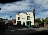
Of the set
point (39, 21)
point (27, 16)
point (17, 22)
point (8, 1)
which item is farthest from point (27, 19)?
point (8, 1)

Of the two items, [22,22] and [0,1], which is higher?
[0,1]

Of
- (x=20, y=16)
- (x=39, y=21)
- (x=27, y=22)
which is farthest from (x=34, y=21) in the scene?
(x=20, y=16)

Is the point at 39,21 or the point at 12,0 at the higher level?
the point at 12,0

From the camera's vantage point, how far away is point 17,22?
19.7ft

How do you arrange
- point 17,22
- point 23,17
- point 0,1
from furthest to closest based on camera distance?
point 23,17, point 17,22, point 0,1

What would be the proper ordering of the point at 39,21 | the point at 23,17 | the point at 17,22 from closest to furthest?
the point at 39,21 < the point at 17,22 < the point at 23,17

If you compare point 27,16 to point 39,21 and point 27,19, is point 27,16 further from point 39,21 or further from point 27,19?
point 39,21

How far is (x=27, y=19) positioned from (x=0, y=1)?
3.96 meters

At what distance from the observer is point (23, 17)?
6.49 meters

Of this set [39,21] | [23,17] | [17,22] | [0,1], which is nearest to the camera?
[0,1]

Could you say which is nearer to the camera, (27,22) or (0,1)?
(0,1)

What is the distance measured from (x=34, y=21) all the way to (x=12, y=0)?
3127mm

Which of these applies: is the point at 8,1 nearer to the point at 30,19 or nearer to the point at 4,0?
the point at 4,0

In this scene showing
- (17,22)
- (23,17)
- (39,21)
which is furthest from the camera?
(23,17)
